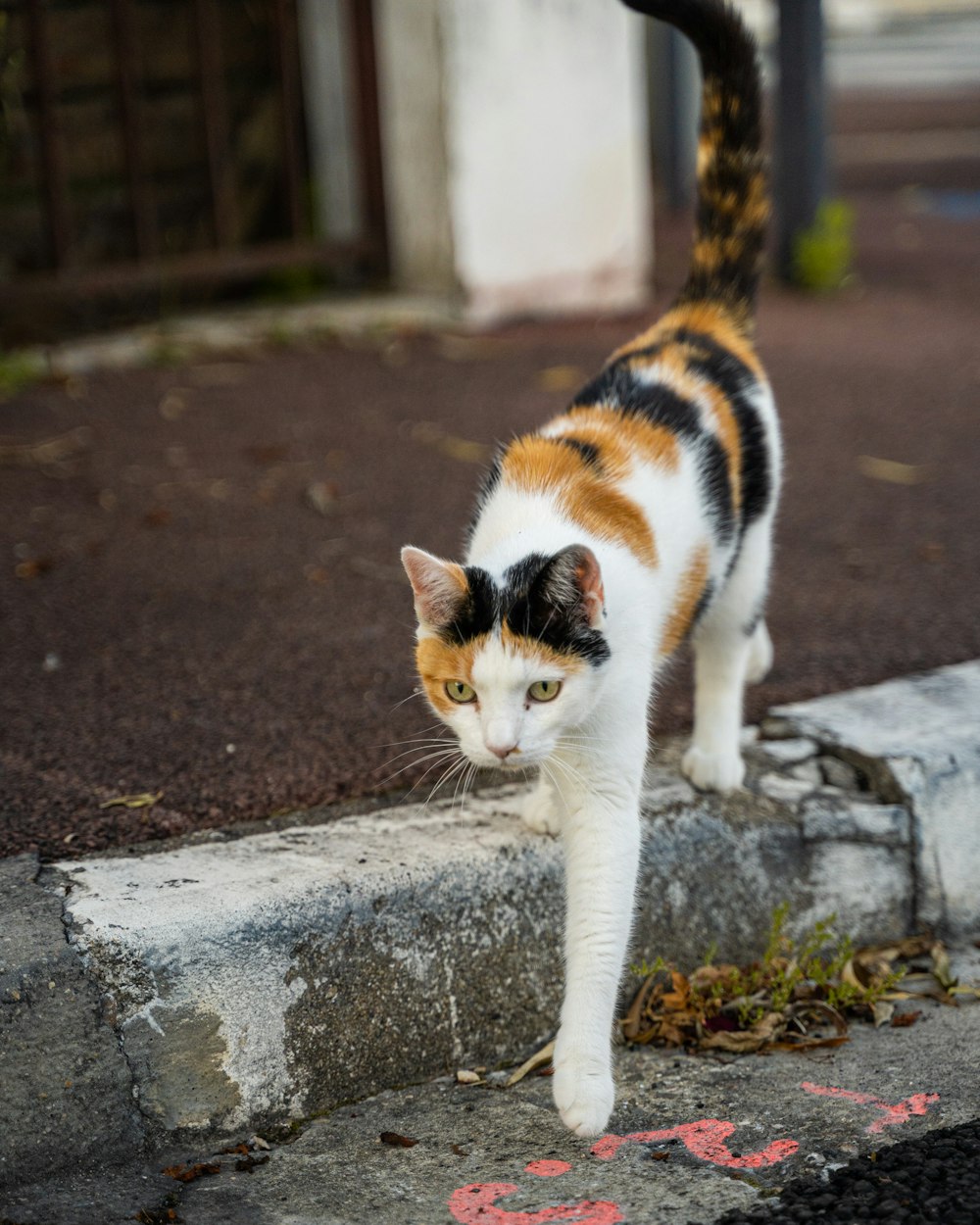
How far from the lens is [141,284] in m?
6.14

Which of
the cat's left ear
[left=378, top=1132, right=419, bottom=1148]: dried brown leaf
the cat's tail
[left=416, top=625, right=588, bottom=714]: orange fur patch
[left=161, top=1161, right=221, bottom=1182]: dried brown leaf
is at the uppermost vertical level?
the cat's tail

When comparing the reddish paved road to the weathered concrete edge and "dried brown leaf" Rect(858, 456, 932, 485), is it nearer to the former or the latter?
"dried brown leaf" Rect(858, 456, 932, 485)

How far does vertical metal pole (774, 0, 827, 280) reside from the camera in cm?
668

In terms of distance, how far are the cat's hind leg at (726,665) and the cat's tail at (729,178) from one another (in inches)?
21.3

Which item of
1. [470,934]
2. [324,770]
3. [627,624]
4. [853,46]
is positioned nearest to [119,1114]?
[470,934]

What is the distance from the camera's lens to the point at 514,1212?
2.05m

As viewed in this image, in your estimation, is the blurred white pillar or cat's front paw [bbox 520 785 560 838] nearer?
cat's front paw [bbox 520 785 560 838]

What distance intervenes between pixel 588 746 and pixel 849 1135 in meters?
0.70

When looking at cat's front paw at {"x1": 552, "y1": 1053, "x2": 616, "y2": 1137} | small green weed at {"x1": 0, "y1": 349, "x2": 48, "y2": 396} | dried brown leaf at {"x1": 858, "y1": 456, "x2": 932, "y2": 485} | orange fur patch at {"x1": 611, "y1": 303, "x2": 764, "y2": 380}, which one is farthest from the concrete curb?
small green weed at {"x1": 0, "y1": 349, "x2": 48, "y2": 396}

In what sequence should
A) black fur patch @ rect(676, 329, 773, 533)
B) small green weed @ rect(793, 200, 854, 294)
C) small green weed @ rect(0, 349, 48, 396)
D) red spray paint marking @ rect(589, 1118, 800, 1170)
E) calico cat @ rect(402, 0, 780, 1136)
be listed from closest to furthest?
red spray paint marking @ rect(589, 1118, 800, 1170) → calico cat @ rect(402, 0, 780, 1136) → black fur patch @ rect(676, 329, 773, 533) → small green weed @ rect(0, 349, 48, 396) → small green weed @ rect(793, 200, 854, 294)

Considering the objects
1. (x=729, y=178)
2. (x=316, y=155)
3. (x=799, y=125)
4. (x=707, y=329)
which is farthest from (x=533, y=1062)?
(x=799, y=125)

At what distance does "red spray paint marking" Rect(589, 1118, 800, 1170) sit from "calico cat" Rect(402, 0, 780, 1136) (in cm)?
4

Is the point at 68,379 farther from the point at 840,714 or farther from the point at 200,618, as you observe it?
the point at 840,714

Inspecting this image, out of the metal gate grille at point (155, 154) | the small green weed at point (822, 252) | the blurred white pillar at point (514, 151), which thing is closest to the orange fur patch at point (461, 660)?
the metal gate grille at point (155, 154)
